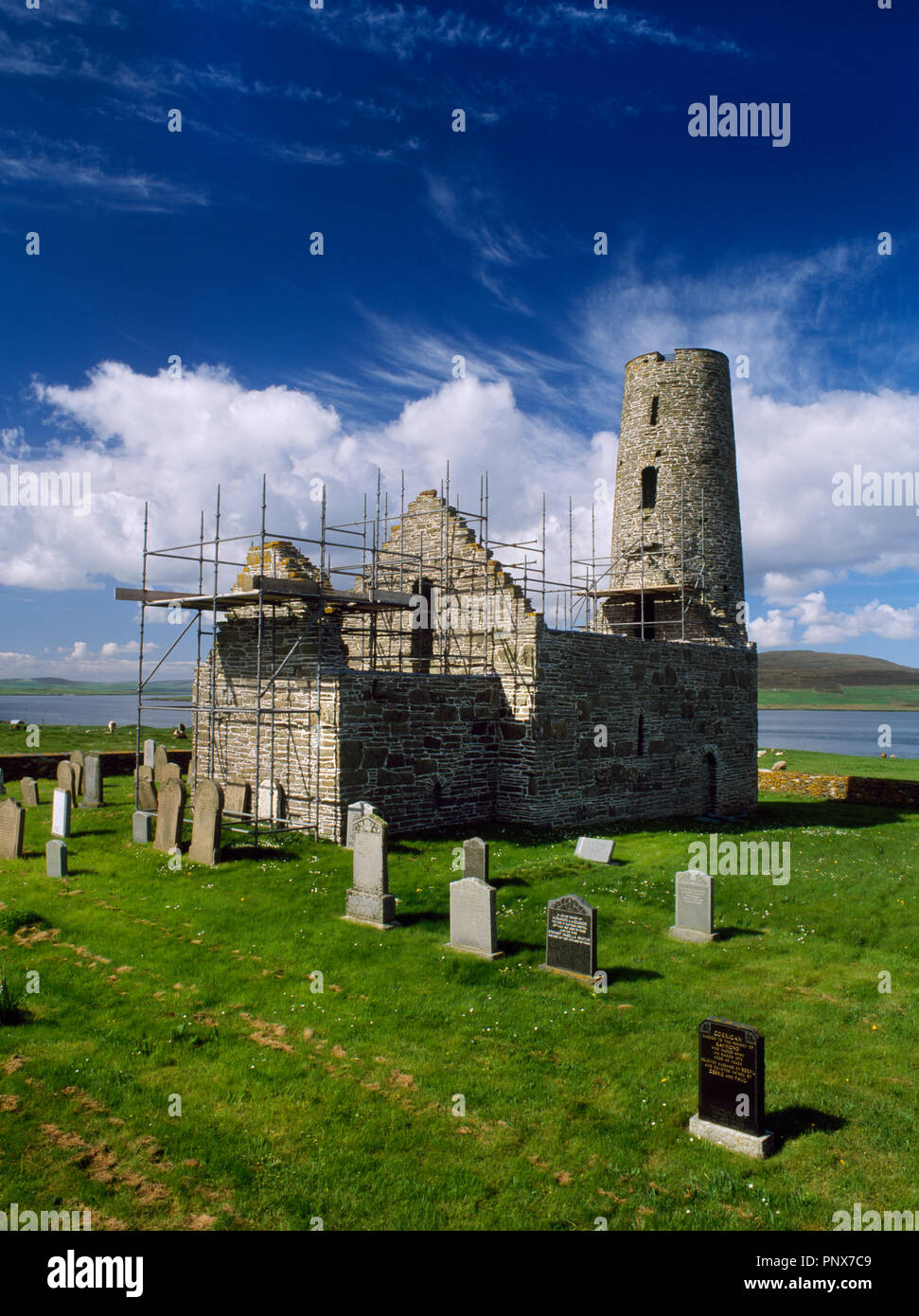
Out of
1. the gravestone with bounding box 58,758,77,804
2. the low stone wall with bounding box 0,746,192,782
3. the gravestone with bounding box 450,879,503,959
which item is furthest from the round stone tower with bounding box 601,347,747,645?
the gravestone with bounding box 450,879,503,959

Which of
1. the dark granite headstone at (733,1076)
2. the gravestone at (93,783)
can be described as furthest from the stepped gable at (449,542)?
the dark granite headstone at (733,1076)

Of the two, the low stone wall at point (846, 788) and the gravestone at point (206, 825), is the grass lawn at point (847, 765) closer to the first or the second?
the low stone wall at point (846, 788)

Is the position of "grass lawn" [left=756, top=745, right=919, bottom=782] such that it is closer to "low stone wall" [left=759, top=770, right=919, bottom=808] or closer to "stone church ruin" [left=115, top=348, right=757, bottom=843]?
"low stone wall" [left=759, top=770, right=919, bottom=808]

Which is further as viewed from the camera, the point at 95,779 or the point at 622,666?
the point at 622,666

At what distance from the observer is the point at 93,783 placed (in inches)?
778

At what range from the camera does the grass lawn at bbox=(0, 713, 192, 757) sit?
30.6m

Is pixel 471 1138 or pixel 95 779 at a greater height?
pixel 95 779

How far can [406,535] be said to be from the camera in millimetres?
22312

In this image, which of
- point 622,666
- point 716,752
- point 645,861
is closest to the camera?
point 645,861
